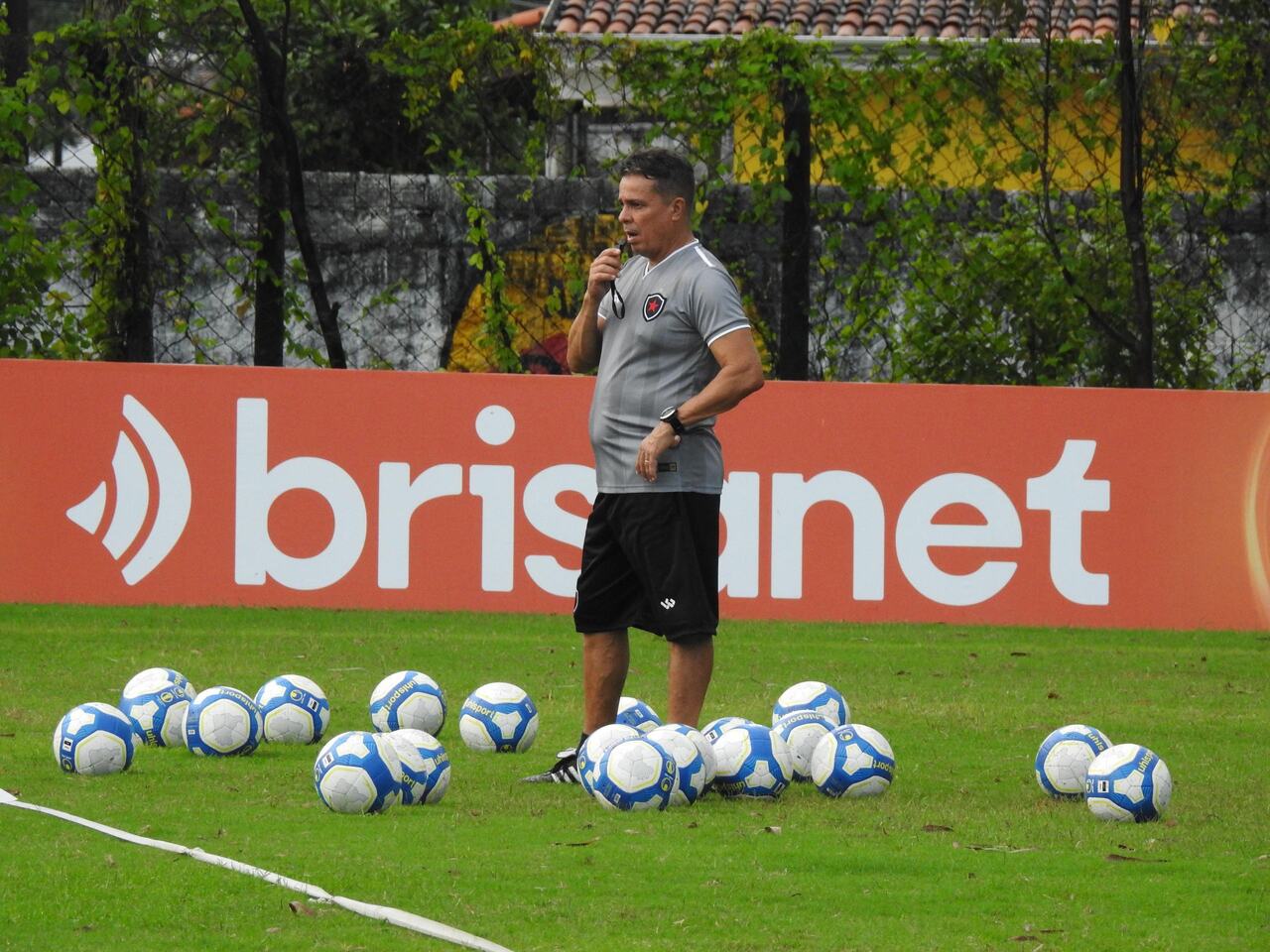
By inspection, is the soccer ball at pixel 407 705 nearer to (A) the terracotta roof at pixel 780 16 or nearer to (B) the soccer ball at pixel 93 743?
(B) the soccer ball at pixel 93 743

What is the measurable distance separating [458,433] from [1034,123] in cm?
455

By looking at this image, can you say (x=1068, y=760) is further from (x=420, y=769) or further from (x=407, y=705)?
(x=407, y=705)

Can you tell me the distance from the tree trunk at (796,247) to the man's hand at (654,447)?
7026 mm

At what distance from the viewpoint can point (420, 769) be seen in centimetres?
652

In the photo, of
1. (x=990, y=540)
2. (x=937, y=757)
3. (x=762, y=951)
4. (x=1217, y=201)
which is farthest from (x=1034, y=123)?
(x=762, y=951)

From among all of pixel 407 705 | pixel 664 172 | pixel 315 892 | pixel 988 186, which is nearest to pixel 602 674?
pixel 407 705

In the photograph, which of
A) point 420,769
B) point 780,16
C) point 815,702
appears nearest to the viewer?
point 420,769

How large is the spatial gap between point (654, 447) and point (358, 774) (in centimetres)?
146

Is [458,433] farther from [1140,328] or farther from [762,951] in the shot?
[762,951]

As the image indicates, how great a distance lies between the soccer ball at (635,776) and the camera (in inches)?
253

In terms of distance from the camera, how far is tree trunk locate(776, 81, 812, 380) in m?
13.7

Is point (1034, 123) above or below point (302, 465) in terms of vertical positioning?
above

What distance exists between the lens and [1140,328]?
44.5ft

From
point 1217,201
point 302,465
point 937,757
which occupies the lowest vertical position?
point 937,757
